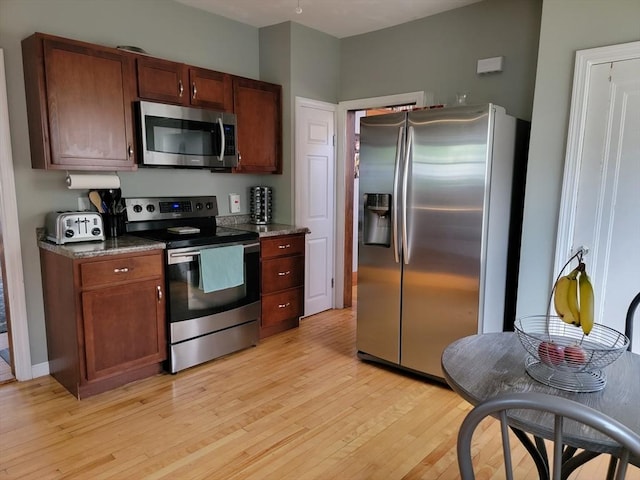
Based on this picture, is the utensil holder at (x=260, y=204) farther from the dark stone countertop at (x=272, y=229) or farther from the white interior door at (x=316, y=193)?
the white interior door at (x=316, y=193)

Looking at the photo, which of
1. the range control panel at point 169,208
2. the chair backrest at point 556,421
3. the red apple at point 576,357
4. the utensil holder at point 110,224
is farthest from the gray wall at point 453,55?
the chair backrest at point 556,421

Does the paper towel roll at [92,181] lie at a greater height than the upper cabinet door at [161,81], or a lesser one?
lesser

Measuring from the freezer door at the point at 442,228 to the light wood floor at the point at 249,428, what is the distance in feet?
1.37

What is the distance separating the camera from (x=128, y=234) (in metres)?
3.16

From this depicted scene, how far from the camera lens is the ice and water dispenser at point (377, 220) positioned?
302 cm

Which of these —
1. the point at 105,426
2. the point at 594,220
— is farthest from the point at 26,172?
the point at 594,220

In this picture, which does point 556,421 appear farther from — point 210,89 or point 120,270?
point 210,89

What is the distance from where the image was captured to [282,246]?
12.3 feet

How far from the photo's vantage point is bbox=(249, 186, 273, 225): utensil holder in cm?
407

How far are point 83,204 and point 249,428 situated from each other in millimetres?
1863

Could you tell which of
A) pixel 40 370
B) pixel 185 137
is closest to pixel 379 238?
pixel 185 137

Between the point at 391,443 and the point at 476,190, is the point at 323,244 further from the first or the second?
the point at 391,443

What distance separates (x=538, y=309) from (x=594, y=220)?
631 millimetres

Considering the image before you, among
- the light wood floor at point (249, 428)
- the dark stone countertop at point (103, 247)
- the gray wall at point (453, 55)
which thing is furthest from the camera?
the gray wall at point (453, 55)
